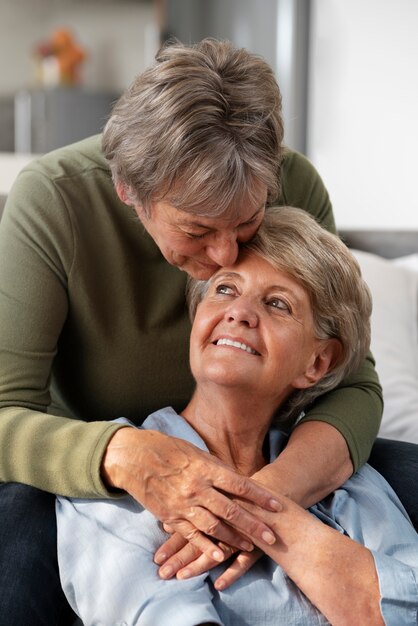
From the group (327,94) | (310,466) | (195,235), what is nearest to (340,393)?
(310,466)

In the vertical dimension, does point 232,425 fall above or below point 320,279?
below

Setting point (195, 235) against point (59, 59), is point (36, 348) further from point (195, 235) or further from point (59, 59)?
point (59, 59)

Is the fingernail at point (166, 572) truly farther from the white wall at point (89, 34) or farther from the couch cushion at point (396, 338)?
the white wall at point (89, 34)

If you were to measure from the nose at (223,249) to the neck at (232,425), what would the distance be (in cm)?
23

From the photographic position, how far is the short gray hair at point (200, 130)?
1.42 meters

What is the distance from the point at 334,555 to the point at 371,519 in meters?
0.20

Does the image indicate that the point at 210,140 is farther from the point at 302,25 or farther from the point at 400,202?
the point at 302,25

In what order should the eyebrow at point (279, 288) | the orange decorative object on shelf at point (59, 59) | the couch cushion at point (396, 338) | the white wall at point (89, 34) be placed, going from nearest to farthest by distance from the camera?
the eyebrow at point (279, 288)
the couch cushion at point (396, 338)
the orange decorative object on shelf at point (59, 59)
the white wall at point (89, 34)

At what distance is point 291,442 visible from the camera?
1659mm

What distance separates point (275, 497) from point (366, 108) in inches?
128

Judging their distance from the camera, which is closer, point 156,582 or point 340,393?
point 156,582

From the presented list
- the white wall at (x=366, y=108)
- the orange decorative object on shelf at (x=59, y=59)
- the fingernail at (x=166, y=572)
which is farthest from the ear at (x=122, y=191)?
the orange decorative object on shelf at (x=59, y=59)

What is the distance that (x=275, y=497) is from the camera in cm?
149

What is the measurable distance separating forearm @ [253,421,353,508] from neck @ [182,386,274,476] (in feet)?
0.23
